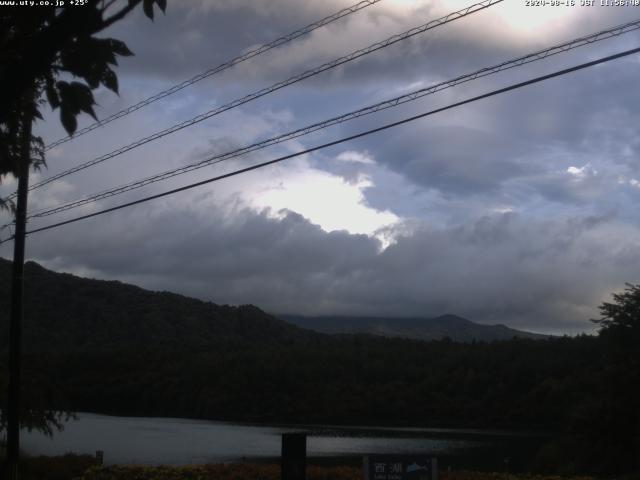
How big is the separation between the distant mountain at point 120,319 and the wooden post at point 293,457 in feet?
280

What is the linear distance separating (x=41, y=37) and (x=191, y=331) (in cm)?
14269

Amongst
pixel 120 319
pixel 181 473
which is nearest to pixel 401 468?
pixel 181 473

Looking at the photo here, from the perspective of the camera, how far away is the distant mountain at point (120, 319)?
366 feet

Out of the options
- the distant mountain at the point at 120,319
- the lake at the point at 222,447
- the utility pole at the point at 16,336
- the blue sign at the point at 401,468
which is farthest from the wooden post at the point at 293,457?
the distant mountain at the point at 120,319

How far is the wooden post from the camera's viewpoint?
510 inches

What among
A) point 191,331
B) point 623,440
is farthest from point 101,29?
point 191,331

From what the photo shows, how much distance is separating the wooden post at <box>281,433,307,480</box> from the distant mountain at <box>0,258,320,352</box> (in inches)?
3361

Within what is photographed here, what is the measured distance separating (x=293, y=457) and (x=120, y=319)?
408ft

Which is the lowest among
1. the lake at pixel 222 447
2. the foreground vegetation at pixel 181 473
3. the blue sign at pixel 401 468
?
the lake at pixel 222 447

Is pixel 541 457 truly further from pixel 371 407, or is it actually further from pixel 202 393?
pixel 202 393

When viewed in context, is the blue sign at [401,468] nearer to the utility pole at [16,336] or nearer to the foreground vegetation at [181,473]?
the foreground vegetation at [181,473]

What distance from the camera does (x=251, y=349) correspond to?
12181 cm

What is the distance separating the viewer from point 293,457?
13008mm

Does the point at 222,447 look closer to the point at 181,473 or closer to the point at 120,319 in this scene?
the point at 181,473
